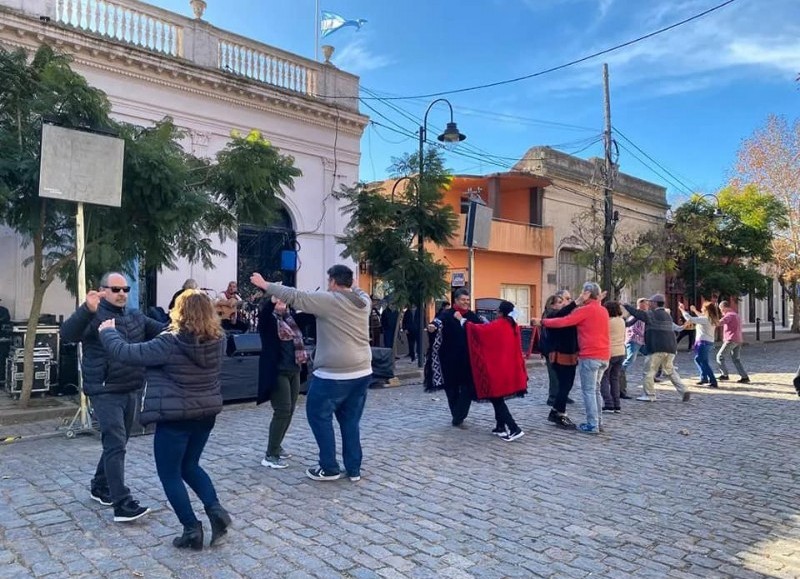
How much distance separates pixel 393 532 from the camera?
4629 millimetres

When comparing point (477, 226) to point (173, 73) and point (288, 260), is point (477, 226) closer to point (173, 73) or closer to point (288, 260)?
point (288, 260)

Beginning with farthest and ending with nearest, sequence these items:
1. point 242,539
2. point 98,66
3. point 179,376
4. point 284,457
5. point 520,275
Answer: point 520,275, point 98,66, point 284,457, point 242,539, point 179,376

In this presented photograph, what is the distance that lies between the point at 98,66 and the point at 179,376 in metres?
11.7

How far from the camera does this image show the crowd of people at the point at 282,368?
4105mm

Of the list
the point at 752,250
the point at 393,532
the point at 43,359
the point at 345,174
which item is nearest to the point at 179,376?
the point at 393,532

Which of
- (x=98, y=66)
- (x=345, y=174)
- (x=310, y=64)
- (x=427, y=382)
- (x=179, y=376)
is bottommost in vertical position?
(x=427, y=382)

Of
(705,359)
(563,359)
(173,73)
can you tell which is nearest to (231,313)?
(563,359)

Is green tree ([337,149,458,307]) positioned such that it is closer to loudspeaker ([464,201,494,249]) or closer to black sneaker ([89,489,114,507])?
loudspeaker ([464,201,494,249])

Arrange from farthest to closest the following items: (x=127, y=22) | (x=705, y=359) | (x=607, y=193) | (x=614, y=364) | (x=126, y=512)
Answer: (x=607, y=193) < (x=127, y=22) < (x=705, y=359) < (x=614, y=364) < (x=126, y=512)

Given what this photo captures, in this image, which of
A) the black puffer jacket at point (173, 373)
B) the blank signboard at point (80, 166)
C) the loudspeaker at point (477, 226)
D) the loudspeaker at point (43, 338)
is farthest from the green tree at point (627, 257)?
the black puffer jacket at point (173, 373)

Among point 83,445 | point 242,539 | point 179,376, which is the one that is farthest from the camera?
point 83,445

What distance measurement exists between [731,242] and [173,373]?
28751 millimetres

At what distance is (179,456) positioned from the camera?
162 inches

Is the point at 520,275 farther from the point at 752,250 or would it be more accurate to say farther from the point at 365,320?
the point at 365,320
